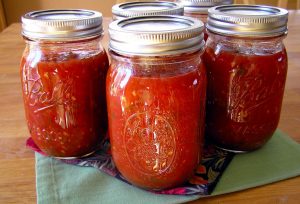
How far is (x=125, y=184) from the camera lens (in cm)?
55

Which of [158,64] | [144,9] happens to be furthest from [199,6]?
[158,64]

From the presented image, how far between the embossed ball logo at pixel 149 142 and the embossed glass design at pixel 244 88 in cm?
15

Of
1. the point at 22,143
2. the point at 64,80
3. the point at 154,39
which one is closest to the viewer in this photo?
the point at 154,39

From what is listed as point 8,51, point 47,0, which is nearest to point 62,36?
point 8,51

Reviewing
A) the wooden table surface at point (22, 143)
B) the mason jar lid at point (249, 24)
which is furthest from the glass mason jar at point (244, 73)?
the wooden table surface at point (22, 143)

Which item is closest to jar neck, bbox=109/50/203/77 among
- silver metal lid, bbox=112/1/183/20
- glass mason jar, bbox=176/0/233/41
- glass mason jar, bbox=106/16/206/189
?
glass mason jar, bbox=106/16/206/189

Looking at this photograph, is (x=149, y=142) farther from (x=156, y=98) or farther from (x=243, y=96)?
(x=243, y=96)

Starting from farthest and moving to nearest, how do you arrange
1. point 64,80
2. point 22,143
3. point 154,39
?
point 22,143 → point 64,80 → point 154,39

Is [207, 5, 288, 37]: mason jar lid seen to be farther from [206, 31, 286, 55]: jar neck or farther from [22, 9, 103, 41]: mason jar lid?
[22, 9, 103, 41]: mason jar lid

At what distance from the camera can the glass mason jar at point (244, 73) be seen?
1.74ft

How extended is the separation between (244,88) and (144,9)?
23cm

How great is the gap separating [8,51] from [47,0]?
3.87 feet

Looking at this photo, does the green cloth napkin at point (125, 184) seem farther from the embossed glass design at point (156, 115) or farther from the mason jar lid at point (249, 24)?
the mason jar lid at point (249, 24)

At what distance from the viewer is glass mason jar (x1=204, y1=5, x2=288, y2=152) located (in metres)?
0.53
